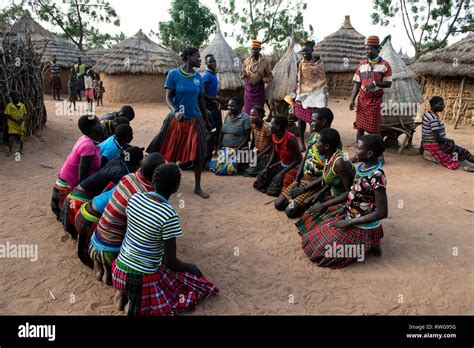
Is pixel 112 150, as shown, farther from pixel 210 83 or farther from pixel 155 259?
pixel 210 83

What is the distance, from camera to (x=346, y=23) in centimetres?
1836

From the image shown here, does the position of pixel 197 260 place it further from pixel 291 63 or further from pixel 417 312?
pixel 291 63

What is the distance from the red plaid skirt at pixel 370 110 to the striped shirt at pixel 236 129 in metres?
2.05

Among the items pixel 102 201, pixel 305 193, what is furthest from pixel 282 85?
pixel 102 201

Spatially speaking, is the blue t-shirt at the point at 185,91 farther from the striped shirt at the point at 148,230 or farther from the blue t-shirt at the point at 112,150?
the striped shirt at the point at 148,230

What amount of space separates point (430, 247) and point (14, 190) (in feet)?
15.6

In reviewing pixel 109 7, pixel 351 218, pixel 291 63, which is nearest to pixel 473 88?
pixel 291 63

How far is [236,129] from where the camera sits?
5.84m

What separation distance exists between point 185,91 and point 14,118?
348cm

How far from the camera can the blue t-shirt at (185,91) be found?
4.45 meters

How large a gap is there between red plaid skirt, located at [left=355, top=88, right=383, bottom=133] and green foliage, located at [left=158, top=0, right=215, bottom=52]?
736 inches

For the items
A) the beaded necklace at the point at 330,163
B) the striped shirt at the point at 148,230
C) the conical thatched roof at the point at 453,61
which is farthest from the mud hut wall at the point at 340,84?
the striped shirt at the point at 148,230

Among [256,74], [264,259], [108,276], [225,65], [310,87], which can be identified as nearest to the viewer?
[108,276]

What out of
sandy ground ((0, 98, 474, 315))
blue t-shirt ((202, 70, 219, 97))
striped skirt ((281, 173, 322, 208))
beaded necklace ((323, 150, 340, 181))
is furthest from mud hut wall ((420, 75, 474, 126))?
beaded necklace ((323, 150, 340, 181))
